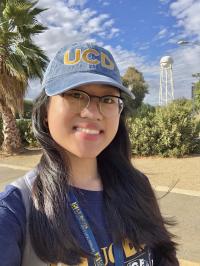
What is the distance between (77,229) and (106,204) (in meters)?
0.22

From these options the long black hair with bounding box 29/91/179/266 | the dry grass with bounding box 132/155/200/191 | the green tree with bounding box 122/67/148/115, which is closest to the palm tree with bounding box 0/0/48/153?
the dry grass with bounding box 132/155/200/191

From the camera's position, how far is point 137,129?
1135cm

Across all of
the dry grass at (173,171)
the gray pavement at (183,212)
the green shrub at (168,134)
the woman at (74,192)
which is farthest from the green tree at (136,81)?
the woman at (74,192)

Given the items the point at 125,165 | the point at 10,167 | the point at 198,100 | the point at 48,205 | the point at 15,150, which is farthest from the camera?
the point at 198,100

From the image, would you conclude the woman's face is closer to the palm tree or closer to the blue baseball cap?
the blue baseball cap

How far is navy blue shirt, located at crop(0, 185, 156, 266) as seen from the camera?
1132mm

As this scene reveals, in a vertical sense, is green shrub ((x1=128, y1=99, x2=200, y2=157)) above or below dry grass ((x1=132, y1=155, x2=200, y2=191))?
above

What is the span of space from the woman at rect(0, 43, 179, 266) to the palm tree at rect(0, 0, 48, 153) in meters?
11.0

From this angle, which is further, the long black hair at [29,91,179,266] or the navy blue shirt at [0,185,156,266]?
the long black hair at [29,91,179,266]

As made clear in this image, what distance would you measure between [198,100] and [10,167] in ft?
72.0

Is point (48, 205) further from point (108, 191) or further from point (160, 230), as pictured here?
point (160, 230)

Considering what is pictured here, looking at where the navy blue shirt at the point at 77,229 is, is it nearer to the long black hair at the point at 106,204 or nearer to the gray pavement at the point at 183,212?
the long black hair at the point at 106,204

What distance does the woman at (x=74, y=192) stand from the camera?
121cm

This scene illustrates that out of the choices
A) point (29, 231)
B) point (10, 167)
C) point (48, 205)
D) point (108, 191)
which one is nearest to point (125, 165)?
point (108, 191)
